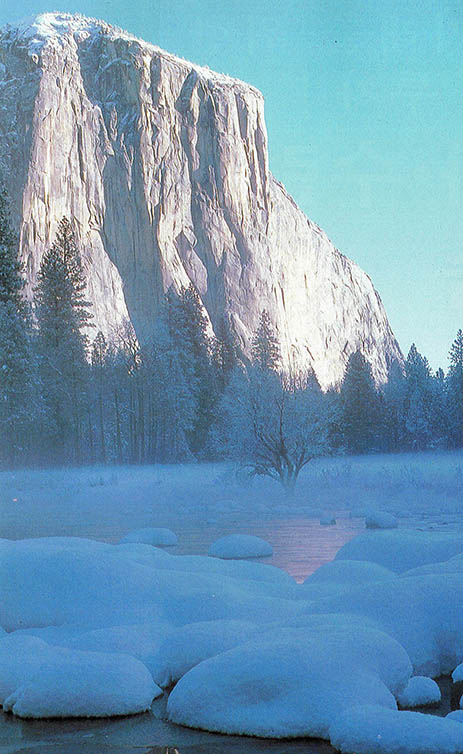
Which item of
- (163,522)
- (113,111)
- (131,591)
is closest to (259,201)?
(113,111)

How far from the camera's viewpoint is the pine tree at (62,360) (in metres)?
27.7

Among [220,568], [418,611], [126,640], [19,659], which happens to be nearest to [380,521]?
[220,568]

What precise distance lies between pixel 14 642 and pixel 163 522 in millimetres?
9604

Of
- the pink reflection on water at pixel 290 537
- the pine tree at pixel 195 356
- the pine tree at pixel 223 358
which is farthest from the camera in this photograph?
the pine tree at pixel 223 358

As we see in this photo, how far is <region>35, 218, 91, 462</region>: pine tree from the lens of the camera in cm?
2772

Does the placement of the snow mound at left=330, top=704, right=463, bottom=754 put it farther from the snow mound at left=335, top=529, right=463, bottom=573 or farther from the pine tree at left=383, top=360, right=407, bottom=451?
the pine tree at left=383, top=360, right=407, bottom=451

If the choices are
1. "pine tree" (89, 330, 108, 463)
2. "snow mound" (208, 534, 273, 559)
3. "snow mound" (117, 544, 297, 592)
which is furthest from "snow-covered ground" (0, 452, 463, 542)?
"snow mound" (117, 544, 297, 592)

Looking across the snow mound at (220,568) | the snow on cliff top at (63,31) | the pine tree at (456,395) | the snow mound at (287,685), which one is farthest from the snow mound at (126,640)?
the snow on cliff top at (63,31)

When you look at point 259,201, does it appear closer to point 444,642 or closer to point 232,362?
point 232,362

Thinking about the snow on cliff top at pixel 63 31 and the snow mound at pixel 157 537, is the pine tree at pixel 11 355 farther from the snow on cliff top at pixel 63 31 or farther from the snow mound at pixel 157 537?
the snow on cliff top at pixel 63 31

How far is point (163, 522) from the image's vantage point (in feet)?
46.4

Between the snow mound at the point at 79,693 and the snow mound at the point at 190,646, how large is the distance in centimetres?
34

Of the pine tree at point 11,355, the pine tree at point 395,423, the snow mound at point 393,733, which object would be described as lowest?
the snow mound at point 393,733

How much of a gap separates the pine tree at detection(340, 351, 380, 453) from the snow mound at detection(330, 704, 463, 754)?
26.9 meters
